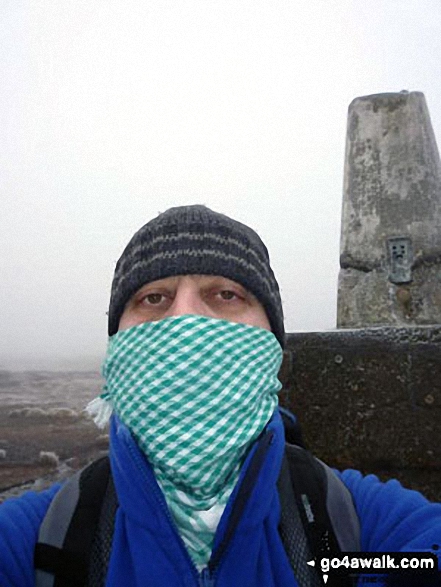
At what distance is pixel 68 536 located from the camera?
96 cm

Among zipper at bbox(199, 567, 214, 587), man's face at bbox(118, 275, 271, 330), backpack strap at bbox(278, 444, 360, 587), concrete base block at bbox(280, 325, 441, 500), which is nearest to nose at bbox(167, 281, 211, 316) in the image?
man's face at bbox(118, 275, 271, 330)

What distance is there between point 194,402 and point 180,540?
0.30 meters

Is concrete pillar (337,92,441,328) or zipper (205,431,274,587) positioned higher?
concrete pillar (337,92,441,328)

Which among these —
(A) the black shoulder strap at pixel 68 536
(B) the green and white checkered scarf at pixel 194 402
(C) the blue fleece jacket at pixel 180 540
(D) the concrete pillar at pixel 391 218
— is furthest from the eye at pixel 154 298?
(D) the concrete pillar at pixel 391 218

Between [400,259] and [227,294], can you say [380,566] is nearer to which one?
[227,294]

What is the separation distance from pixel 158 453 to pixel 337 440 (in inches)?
49.5

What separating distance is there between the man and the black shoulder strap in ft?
0.12

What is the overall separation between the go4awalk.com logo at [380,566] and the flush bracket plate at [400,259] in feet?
7.89

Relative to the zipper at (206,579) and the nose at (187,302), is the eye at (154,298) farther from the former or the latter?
the zipper at (206,579)

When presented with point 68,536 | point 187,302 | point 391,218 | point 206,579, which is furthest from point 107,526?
point 391,218

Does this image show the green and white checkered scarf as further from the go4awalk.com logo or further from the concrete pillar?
the concrete pillar

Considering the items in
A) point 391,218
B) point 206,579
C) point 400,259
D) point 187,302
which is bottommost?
point 206,579

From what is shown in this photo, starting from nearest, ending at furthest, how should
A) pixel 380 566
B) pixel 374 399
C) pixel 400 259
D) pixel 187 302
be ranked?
1. pixel 380 566
2. pixel 187 302
3. pixel 374 399
4. pixel 400 259

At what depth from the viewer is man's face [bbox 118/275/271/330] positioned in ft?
4.25
